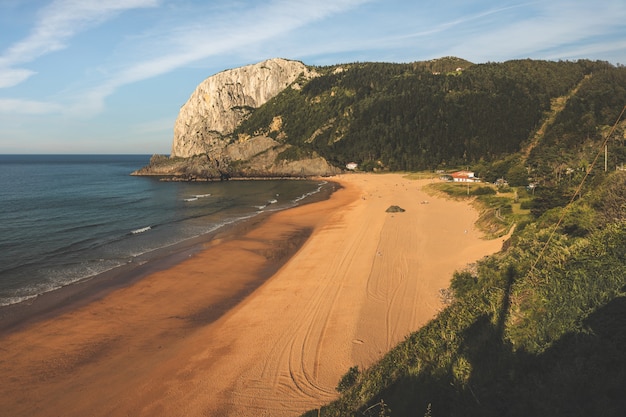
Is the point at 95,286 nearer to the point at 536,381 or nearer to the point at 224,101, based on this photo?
the point at 536,381

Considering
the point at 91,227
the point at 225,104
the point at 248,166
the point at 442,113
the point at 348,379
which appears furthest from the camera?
the point at 225,104

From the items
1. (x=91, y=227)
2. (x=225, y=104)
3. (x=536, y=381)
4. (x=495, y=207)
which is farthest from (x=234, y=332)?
(x=225, y=104)

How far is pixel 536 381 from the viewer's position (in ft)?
20.7

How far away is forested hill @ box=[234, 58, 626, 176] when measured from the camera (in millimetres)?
108938

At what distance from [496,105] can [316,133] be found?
6282cm

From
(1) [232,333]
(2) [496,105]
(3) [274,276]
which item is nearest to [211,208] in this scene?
(3) [274,276]

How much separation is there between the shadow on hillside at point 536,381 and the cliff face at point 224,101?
163 meters

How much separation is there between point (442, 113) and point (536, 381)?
5198 inches

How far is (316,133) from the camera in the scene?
141 m

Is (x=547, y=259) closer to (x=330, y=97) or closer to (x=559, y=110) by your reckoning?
(x=559, y=110)

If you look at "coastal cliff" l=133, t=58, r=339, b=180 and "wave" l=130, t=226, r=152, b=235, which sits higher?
"coastal cliff" l=133, t=58, r=339, b=180

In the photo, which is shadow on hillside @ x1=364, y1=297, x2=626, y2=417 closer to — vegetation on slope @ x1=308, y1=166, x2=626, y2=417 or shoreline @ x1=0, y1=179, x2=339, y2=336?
vegetation on slope @ x1=308, y1=166, x2=626, y2=417

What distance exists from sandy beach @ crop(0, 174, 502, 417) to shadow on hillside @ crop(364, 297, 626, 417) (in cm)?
477

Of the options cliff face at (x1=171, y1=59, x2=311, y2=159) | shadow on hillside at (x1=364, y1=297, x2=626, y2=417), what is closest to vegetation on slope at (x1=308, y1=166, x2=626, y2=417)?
shadow on hillside at (x1=364, y1=297, x2=626, y2=417)
